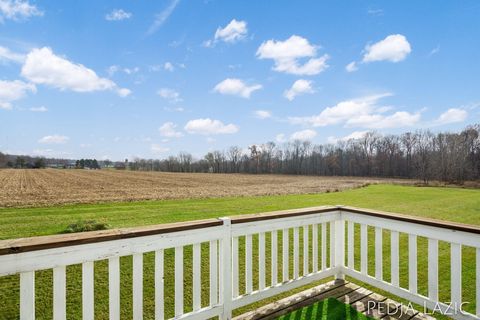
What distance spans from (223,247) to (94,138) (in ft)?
114

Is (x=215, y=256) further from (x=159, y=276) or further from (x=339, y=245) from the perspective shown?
(x=339, y=245)

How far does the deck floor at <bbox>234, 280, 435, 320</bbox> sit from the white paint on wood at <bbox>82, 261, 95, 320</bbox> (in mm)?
1071

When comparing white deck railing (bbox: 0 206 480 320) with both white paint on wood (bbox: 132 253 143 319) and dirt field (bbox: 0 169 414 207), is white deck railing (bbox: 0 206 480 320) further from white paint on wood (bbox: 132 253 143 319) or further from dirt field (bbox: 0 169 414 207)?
dirt field (bbox: 0 169 414 207)

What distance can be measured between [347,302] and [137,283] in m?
1.75

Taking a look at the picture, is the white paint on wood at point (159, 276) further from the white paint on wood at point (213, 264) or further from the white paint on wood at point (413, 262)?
the white paint on wood at point (413, 262)

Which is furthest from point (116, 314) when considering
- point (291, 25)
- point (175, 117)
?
point (175, 117)

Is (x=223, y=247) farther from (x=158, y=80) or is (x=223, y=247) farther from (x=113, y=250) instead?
(x=158, y=80)

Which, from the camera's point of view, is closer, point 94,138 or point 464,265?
point 464,265

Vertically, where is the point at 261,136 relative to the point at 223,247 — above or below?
above

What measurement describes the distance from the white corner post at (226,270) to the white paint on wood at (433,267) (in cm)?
144

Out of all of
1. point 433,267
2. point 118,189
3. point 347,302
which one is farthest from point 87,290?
point 118,189

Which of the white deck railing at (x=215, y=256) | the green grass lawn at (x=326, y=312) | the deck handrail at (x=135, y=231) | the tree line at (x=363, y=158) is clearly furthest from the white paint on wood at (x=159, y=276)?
the tree line at (x=363, y=158)

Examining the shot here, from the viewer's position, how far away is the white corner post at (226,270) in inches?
74.2

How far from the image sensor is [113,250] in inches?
57.8
